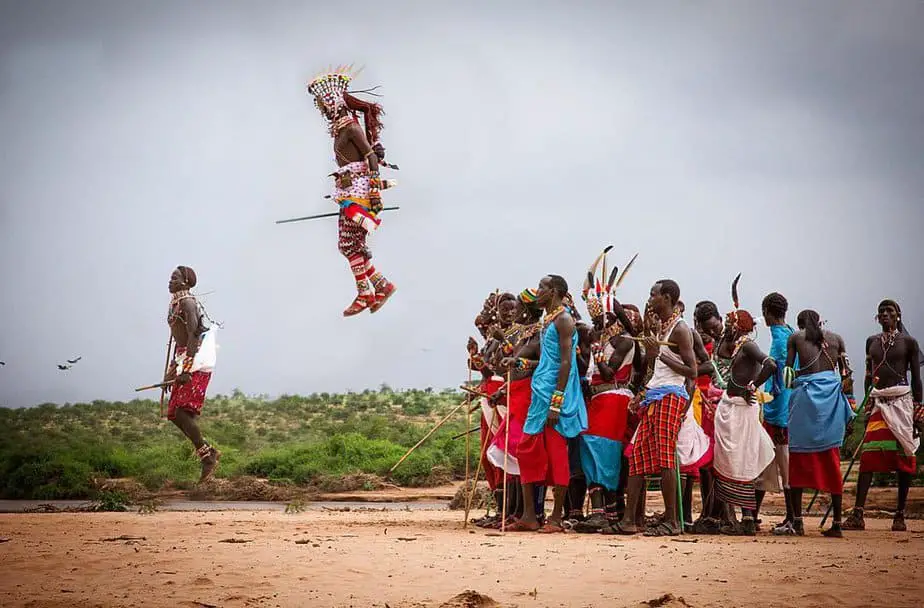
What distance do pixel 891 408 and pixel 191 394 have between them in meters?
7.50

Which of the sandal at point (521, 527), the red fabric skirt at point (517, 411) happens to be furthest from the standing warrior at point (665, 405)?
the red fabric skirt at point (517, 411)

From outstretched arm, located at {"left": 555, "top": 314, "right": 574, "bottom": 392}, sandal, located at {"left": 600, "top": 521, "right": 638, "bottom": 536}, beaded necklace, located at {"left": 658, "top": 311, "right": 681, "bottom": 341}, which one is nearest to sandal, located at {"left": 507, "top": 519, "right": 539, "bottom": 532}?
sandal, located at {"left": 600, "top": 521, "right": 638, "bottom": 536}

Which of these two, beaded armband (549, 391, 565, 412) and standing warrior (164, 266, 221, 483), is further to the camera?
standing warrior (164, 266, 221, 483)

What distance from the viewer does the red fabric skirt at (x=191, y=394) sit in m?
12.4

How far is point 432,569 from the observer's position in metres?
7.52

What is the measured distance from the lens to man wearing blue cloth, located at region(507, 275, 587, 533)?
32.3 feet

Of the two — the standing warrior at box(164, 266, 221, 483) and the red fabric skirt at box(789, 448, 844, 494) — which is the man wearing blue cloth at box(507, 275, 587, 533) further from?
the standing warrior at box(164, 266, 221, 483)

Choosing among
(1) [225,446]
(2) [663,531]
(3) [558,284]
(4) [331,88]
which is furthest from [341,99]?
(1) [225,446]

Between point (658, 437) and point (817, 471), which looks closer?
point (658, 437)

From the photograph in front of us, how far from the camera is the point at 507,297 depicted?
1091cm

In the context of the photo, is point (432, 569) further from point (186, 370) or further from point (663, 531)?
point (186, 370)

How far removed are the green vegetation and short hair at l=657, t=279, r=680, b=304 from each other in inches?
287

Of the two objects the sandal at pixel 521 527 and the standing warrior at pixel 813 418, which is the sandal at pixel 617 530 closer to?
the sandal at pixel 521 527

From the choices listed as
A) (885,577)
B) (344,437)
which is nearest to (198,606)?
(885,577)
